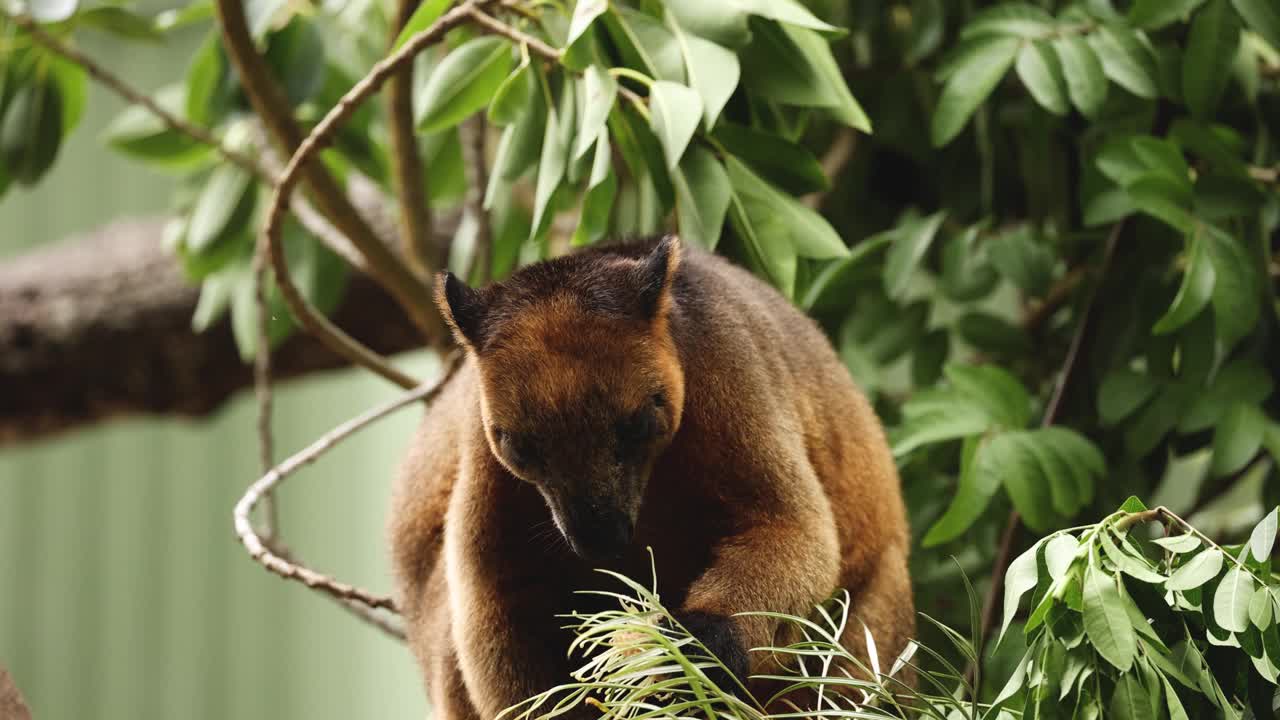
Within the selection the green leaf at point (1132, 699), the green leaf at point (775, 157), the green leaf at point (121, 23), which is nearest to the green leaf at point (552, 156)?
the green leaf at point (775, 157)

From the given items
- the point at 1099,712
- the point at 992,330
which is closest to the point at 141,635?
the point at 992,330

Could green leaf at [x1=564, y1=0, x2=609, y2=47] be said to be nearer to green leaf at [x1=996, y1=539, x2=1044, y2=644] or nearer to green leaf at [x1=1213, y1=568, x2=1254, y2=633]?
green leaf at [x1=996, y1=539, x2=1044, y2=644]

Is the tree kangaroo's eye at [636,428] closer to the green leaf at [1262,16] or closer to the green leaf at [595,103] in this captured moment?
the green leaf at [595,103]

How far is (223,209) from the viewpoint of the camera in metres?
3.78

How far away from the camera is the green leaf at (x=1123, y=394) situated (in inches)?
121

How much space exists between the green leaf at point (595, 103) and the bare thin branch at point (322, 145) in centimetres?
30

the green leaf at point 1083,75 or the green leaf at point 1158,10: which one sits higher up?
the green leaf at point 1158,10

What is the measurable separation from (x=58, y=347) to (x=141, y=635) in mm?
3380

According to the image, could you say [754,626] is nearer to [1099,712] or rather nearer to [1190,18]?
[1099,712]

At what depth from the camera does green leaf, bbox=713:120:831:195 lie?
271cm

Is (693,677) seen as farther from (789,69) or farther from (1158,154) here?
(1158,154)

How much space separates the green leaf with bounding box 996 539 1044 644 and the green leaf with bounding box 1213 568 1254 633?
0.22 meters

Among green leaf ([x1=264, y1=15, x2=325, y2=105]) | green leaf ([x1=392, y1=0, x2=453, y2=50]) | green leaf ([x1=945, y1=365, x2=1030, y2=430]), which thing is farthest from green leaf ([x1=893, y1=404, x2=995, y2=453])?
green leaf ([x1=264, y1=15, x2=325, y2=105])

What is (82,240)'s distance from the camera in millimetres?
5887
